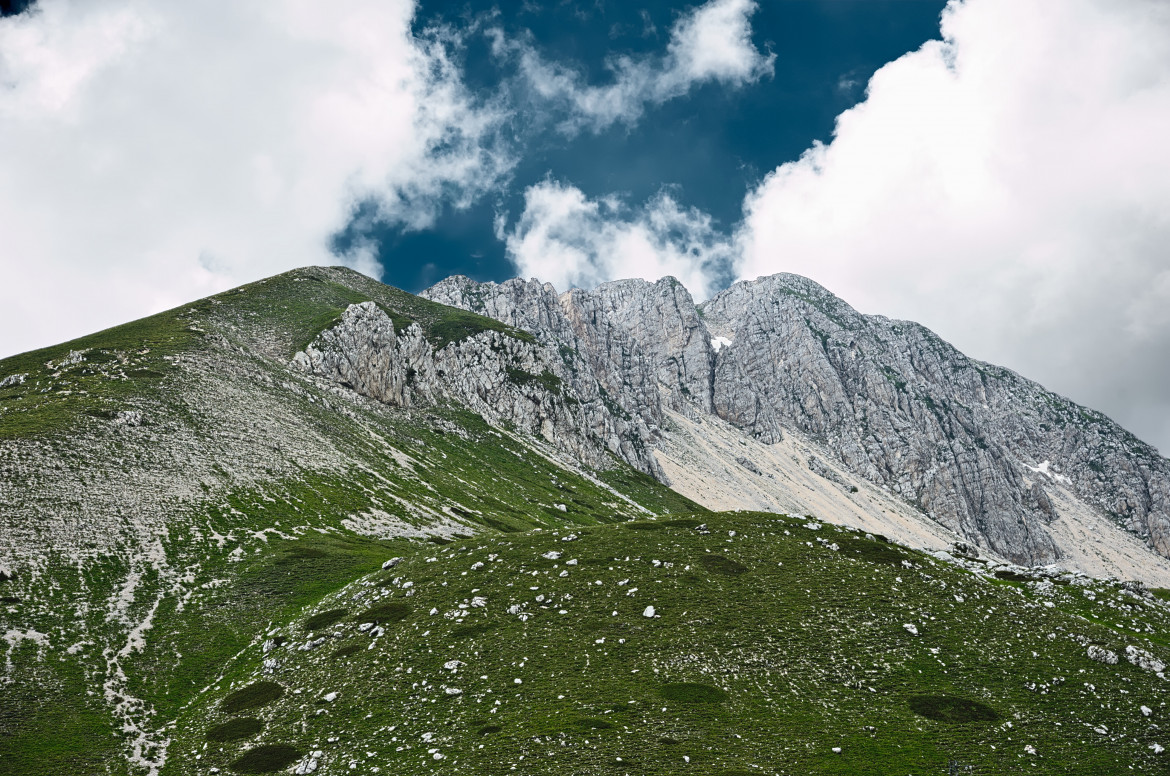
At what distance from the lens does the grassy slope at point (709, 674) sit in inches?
990

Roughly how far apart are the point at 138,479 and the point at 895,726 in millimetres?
71041

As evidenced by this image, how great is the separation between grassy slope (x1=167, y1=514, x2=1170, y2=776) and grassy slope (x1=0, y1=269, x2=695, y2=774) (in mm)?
5485

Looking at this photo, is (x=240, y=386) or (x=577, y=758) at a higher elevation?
(x=240, y=386)

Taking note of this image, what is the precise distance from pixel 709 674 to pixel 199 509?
57461mm

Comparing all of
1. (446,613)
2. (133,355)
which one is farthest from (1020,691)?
(133,355)

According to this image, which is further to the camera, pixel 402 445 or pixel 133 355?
pixel 402 445

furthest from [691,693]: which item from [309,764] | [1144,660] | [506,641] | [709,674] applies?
[1144,660]

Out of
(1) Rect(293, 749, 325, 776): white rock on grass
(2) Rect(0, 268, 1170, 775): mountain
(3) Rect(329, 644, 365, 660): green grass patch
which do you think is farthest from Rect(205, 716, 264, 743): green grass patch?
(3) Rect(329, 644, 365, 660): green grass patch

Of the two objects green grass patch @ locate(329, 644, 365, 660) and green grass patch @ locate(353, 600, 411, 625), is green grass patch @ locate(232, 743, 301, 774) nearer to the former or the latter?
green grass patch @ locate(329, 644, 365, 660)

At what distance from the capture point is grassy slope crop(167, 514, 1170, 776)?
25141 mm

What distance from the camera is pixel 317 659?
3566 centimetres

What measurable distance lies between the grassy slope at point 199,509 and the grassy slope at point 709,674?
5.49 m

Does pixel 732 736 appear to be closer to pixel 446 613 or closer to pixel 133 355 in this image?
pixel 446 613

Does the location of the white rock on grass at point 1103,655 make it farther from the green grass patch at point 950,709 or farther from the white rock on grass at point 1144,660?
the green grass patch at point 950,709
